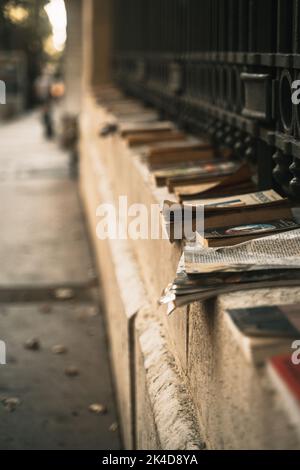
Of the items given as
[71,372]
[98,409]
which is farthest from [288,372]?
[71,372]

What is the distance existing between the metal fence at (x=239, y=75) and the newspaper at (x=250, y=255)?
477 millimetres

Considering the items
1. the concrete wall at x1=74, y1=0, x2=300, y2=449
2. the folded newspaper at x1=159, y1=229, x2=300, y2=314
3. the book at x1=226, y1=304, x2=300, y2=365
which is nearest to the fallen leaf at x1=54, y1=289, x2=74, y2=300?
the concrete wall at x1=74, y1=0, x2=300, y2=449

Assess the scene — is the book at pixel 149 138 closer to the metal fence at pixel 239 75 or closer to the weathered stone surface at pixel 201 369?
the metal fence at pixel 239 75

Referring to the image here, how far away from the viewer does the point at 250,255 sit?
2.50 metres

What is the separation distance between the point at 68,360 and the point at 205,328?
3.31m

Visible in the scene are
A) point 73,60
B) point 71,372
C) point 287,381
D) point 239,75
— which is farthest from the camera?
point 73,60

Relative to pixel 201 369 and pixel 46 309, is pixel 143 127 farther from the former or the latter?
pixel 201 369

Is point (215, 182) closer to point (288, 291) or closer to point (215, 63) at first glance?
point (215, 63)

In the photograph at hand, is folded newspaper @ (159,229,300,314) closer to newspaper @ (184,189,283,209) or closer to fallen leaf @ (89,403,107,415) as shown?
newspaper @ (184,189,283,209)

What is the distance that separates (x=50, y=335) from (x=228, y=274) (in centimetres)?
389

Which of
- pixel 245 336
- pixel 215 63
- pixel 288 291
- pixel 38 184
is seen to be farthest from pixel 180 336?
pixel 38 184

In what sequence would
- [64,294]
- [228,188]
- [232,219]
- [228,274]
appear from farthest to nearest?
[64,294]
[228,188]
[232,219]
[228,274]

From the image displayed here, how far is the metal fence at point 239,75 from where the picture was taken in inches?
124

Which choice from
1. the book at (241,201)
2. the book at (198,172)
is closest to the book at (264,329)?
the book at (241,201)
